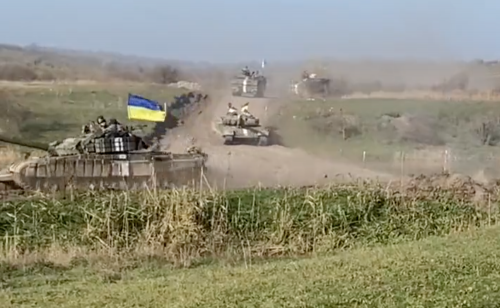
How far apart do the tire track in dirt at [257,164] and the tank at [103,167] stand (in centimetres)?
108

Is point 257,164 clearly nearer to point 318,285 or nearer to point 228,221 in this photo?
point 228,221

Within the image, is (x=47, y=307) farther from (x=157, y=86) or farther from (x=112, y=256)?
(x=157, y=86)

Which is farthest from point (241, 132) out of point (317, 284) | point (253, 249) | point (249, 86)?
point (317, 284)

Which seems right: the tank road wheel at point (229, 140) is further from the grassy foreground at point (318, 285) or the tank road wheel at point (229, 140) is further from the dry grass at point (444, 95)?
the grassy foreground at point (318, 285)

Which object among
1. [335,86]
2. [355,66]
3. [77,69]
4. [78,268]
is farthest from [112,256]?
[77,69]

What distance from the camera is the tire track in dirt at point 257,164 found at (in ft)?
85.9

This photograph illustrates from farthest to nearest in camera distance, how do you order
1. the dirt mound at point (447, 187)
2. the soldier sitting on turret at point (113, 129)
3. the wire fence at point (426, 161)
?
the wire fence at point (426, 161) → the soldier sitting on turret at point (113, 129) → the dirt mound at point (447, 187)

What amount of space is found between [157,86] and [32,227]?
129 ft

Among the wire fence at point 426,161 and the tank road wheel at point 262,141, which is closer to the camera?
the wire fence at point 426,161

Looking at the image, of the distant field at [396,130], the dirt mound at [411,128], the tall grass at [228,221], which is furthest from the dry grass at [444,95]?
the tall grass at [228,221]

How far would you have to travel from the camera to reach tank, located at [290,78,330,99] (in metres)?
42.6

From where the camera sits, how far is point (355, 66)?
39.0 meters

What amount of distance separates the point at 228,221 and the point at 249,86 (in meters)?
30.2

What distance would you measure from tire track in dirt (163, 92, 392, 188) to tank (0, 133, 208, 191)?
3.53 ft
